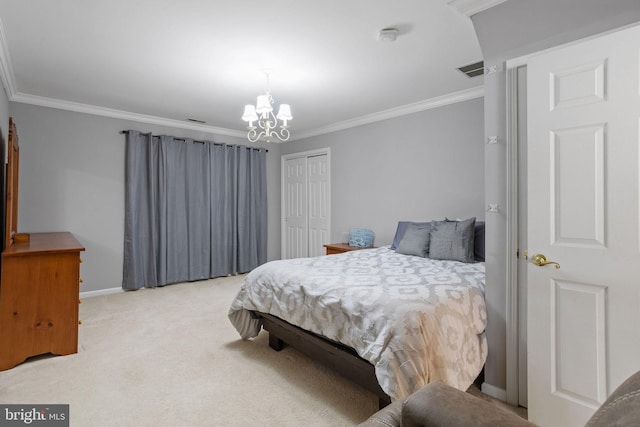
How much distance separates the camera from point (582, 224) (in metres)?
1.63

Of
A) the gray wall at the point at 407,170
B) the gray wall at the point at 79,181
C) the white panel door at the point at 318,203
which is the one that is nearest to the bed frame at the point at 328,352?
the gray wall at the point at 407,170

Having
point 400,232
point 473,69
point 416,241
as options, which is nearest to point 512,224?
point 416,241

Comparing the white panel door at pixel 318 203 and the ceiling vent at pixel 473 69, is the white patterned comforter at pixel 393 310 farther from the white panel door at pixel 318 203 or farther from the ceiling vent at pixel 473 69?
the white panel door at pixel 318 203

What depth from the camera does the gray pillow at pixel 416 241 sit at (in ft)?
11.1

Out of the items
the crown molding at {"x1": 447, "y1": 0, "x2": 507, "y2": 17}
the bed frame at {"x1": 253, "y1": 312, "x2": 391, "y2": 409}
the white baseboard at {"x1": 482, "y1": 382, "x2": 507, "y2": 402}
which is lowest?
the white baseboard at {"x1": 482, "y1": 382, "x2": 507, "y2": 402}

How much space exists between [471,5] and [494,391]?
7.72 feet

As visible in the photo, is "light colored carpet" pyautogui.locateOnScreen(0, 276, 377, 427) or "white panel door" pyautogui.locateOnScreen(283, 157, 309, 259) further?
"white panel door" pyautogui.locateOnScreen(283, 157, 309, 259)

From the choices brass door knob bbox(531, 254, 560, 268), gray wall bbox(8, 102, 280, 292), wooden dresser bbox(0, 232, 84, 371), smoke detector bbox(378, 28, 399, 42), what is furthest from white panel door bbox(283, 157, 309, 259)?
brass door knob bbox(531, 254, 560, 268)

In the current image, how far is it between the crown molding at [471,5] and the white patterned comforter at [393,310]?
1700 mm

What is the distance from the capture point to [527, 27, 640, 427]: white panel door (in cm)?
150

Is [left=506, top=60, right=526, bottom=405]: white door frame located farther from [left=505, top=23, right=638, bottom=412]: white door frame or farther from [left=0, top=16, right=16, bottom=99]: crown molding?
[left=0, top=16, right=16, bottom=99]: crown molding

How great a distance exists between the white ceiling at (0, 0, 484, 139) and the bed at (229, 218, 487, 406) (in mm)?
1674

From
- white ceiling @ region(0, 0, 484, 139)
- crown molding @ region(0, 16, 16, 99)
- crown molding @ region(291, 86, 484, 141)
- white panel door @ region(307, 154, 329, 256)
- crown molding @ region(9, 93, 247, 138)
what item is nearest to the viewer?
white ceiling @ region(0, 0, 484, 139)

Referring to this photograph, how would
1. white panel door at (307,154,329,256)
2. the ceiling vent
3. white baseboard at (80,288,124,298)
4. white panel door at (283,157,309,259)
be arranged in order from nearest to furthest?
the ceiling vent
white baseboard at (80,288,124,298)
white panel door at (307,154,329,256)
white panel door at (283,157,309,259)
